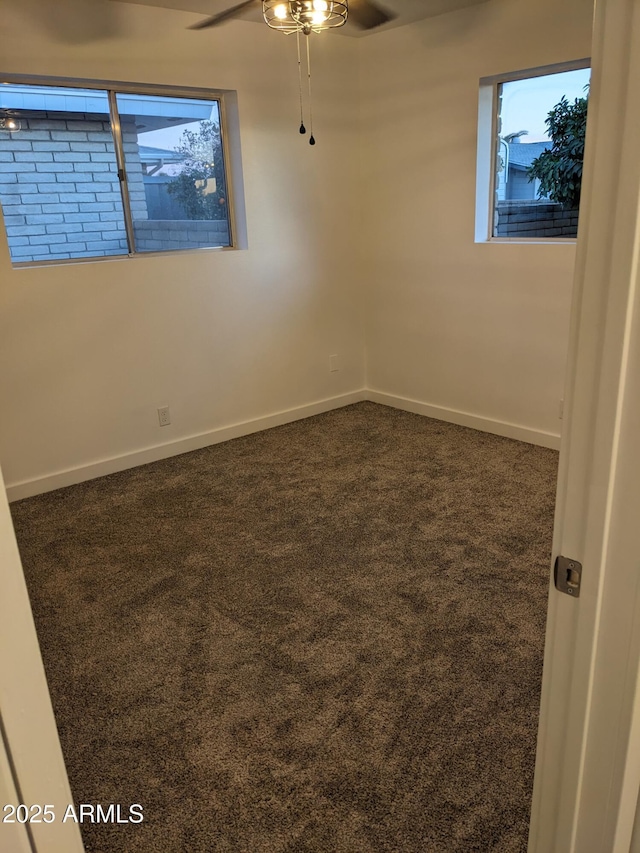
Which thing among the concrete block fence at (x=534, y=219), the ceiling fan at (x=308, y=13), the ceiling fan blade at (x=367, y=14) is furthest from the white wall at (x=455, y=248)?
the ceiling fan at (x=308, y=13)

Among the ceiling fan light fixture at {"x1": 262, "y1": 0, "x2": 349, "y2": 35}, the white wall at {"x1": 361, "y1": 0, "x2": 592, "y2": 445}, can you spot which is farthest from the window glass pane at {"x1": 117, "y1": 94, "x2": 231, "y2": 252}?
the ceiling fan light fixture at {"x1": 262, "y1": 0, "x2": 349, "y2": 35}

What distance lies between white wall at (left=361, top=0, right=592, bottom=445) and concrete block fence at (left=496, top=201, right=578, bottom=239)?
13 centimetres

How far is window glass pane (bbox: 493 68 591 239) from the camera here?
3467 millimetres

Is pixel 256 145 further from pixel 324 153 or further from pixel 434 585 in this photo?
pixel 434 585

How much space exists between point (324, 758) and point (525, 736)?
577 mm

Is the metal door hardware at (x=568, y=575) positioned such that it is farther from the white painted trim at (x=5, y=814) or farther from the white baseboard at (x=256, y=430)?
the white baseboard at (x=256, y=430)

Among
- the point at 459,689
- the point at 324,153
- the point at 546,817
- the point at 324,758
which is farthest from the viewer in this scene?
the point at 324,153

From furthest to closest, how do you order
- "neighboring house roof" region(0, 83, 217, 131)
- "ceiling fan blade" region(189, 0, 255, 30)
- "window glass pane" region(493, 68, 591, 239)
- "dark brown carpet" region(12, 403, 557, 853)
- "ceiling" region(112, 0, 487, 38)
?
"window glass pane" region(493, 68, 591, 239) → "ceiling" region(112, 0, 487, 38) → "neighboring house roof" region(0, 83, 217, 131) → "ceiling fan blade" region(189, 0, 255, 30) → "dark brown carpet" region(12, 403, 557, 853)

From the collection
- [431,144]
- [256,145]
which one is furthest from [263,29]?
[431,144]

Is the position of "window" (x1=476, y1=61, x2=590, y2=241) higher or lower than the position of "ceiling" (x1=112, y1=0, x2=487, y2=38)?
lower

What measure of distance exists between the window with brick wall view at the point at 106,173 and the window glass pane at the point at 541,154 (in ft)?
5.58

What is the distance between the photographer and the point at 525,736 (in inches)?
74.0

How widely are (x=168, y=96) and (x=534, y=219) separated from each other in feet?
7.20

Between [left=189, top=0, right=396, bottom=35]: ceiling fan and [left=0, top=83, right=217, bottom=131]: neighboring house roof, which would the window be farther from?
[left=0, top=83, right=217, bottom=131]: neighboring house roof
